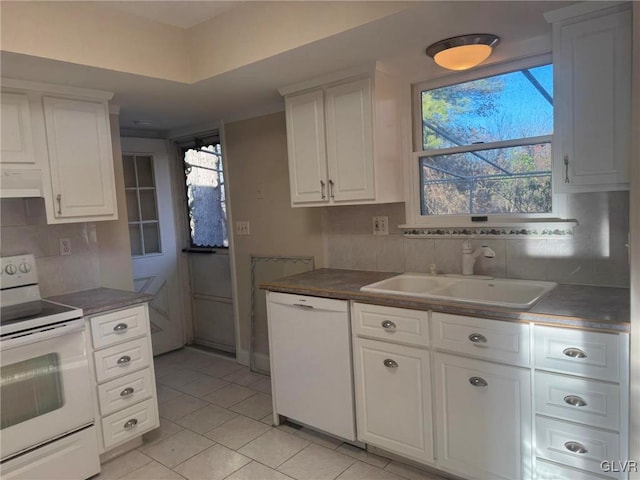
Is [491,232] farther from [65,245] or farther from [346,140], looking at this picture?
[65,245]

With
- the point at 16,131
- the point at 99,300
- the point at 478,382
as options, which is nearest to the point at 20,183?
the point at 16,131

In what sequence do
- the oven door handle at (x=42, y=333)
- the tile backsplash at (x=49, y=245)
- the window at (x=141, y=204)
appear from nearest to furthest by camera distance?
the oven door handle at (x=42, y=333), the tile backsplash at (x=49, y=245), the window at (x=141, y=204)

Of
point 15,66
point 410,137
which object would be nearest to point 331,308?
point 410,137

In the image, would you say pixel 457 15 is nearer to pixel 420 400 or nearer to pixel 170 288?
pixel 420 400

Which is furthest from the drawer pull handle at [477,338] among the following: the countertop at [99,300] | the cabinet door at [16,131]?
the cabinet door at [16,131]

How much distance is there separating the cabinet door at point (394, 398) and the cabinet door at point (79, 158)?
6.11ft

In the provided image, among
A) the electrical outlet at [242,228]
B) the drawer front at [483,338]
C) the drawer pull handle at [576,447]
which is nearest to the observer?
the drawer pull handle at [576,447]

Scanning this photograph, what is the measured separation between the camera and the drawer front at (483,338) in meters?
1.77

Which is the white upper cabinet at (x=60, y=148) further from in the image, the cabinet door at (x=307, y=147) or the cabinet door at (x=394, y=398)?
the cabinet door at (x=394, y=398)

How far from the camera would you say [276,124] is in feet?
11.0

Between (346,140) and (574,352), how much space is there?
1.60 meters

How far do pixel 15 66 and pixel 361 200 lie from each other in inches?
76.3

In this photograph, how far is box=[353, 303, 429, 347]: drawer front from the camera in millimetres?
2062

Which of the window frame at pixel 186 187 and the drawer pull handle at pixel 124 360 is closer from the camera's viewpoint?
the drawer pull handle at pixel 124 360
